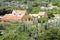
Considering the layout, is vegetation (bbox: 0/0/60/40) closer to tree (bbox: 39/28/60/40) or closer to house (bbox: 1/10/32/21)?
tree (bbox: 39/28/60/40)

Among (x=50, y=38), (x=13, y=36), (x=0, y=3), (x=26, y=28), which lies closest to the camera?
(x=13, y=36)

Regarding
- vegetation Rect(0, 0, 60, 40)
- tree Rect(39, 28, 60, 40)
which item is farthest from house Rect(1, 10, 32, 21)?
tree Rect(39, 28, 60, 40)

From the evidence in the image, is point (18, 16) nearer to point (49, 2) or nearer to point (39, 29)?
point (39, 29)

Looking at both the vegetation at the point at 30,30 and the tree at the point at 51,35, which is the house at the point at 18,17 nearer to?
the vegetation at the point at 30,30

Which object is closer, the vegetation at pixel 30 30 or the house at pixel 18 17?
the vegetation at pixel 30 30

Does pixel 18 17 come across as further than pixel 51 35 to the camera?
Yes

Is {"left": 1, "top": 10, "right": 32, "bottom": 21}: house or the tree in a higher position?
the tree

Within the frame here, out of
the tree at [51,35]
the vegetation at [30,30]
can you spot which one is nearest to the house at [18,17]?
the vegetation at [30,30]

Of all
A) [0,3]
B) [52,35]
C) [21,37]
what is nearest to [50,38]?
[52,35]

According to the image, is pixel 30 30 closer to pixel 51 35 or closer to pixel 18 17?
pixel 51 35

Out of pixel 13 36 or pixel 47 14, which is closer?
pixel 13 36

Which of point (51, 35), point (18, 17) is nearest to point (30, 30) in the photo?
point (51, 35)
